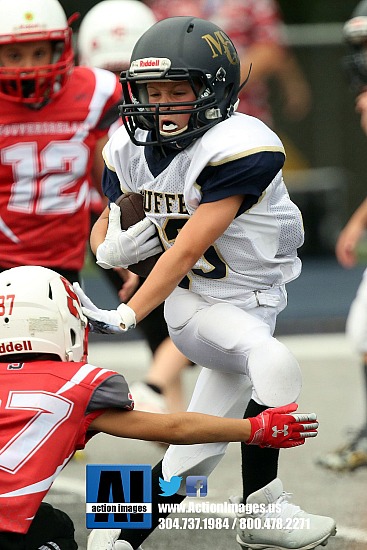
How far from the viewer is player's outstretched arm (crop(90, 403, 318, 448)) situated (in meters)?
3.62

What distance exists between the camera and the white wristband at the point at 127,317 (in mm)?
3729

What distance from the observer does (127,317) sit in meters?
3.74

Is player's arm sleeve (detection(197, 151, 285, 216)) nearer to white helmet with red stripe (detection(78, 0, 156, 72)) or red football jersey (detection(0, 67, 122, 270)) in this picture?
red football jersey (detection(0, 67, 122, 270))

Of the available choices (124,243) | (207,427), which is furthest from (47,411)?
(124,243)

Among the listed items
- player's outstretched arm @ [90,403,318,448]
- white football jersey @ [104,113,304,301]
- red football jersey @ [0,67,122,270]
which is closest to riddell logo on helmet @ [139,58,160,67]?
white football jersey @ [104,113,304,301]

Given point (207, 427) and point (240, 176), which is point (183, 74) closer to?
point (240, 176)

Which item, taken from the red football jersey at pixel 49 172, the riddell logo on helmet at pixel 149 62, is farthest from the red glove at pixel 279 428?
the red football jersey at pixel 49 172

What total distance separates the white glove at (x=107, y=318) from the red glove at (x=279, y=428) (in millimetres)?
444

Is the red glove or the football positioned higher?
the football

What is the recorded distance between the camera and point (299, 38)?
11930mm

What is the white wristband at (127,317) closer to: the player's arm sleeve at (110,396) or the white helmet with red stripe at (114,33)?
the player's arm sleeve at (110,396)

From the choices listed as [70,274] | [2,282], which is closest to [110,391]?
[2,282]

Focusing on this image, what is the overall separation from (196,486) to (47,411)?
74 centimetres

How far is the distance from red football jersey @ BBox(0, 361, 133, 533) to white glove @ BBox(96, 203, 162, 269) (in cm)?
63
